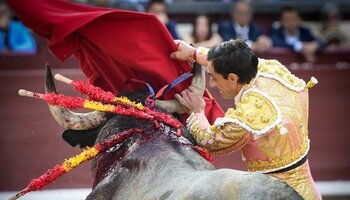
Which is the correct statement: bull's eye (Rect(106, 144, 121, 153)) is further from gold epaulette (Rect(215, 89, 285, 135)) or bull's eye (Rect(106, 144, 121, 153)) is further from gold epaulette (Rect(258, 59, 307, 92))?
gold epaulette (Rect(258, 59, 307, 92))

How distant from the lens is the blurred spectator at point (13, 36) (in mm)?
7512

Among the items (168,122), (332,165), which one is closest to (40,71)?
(332,165)

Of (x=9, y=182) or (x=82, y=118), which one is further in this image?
(x=9, y=182)

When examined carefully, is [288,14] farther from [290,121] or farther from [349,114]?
[290,121]

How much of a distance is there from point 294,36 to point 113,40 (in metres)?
4.42

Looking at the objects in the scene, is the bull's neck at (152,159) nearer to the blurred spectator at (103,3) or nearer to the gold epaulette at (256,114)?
the gold epaulette at (256,114)

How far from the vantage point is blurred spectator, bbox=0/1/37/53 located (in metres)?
7.51

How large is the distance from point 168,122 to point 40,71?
399cm

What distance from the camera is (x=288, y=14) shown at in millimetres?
8305

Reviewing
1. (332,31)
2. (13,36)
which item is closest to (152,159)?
(13,36)

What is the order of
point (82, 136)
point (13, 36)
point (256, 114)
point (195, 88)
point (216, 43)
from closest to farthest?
1. point (256, 114)
2. point (195, 88)
3. point (82, 136)
4. point (216, 43)
5. point (13, 36)

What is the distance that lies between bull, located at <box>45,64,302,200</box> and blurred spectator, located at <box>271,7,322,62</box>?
13.8 feet

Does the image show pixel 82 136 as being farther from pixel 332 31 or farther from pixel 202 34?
pixel 332 31

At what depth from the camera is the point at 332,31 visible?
8.78m
